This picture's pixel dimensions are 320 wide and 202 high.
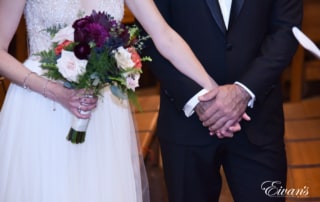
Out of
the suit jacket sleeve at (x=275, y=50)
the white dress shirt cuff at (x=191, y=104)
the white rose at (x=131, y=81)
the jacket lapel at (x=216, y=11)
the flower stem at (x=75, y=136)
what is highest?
the jacket lapel at (x=216, y=11)

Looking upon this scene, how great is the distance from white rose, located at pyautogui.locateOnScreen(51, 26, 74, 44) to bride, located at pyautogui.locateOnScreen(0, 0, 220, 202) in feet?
0.48

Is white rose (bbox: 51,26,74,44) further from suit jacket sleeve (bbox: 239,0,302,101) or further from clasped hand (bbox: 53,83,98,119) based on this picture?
suit jacket sleeve (bbox: 239,0,302,101)

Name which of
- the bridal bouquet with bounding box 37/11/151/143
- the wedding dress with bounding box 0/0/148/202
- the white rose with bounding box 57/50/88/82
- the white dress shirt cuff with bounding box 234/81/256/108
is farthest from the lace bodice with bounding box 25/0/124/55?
the white dress shirt cuff with bounding box 234/81/256/108

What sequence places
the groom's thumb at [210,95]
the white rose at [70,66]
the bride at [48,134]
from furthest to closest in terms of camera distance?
the groom's thumb at [210,95] < the bride at [48,134] < the white rose at [70,66]

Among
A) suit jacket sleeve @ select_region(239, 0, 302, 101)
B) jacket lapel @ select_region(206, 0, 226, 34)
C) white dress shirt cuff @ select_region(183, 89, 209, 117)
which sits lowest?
white dress shirt cuff @ select_region(183, 89, 209, 117)

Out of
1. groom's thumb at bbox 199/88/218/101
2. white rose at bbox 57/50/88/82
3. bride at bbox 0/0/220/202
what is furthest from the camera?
groom's thumb at bbox 199/88/218/101

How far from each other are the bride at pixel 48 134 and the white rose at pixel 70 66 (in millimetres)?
139

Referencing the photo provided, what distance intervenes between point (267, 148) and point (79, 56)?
845 mm

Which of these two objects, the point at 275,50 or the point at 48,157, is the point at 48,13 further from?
the point at 275,50

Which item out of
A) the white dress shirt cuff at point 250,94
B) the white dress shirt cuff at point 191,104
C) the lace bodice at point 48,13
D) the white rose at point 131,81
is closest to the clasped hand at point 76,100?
the white rose at point 131,81

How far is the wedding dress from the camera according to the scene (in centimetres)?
203

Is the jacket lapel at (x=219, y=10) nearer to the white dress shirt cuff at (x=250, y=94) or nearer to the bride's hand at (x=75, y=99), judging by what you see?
the white dress shirt cuff at (x=250, y=94)

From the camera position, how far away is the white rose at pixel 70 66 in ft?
5.86

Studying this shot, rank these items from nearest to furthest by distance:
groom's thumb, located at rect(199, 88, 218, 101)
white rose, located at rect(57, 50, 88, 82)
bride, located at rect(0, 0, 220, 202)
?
white rose, located at rect(57, 50, 88, 82) < bride, located at rect(0, 0, 220, 202) < groom's thumb, located at rect(199, 88, 218, 101)
